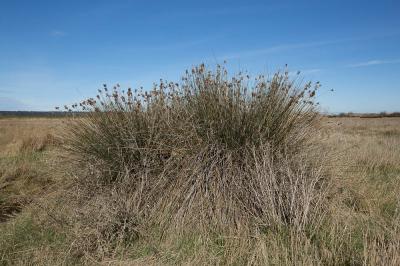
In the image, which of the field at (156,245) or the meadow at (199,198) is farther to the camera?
the meadow at (199,198)

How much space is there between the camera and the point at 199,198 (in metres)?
4.21

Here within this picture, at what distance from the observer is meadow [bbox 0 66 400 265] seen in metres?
3.33

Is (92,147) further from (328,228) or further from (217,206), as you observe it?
(328,228)

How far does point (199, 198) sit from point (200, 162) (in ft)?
1.47

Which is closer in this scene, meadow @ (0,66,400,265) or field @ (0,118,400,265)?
field @ (0,118,400,265)

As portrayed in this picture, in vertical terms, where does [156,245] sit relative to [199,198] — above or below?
below

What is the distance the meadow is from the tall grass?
0.06ft

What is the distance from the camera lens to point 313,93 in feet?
16.8

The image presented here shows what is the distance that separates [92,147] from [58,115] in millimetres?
1590

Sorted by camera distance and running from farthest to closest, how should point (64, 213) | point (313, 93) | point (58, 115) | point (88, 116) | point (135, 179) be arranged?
point (58, 115) < point (88, 116) < point (313, 93) < point (135, 179) < point (64, 213)

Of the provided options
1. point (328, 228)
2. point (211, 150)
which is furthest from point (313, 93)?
point (328, 228)

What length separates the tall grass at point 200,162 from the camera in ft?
12.6

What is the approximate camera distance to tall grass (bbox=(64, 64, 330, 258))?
3.83 m

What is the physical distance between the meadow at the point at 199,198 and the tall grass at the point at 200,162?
2 centimetres
